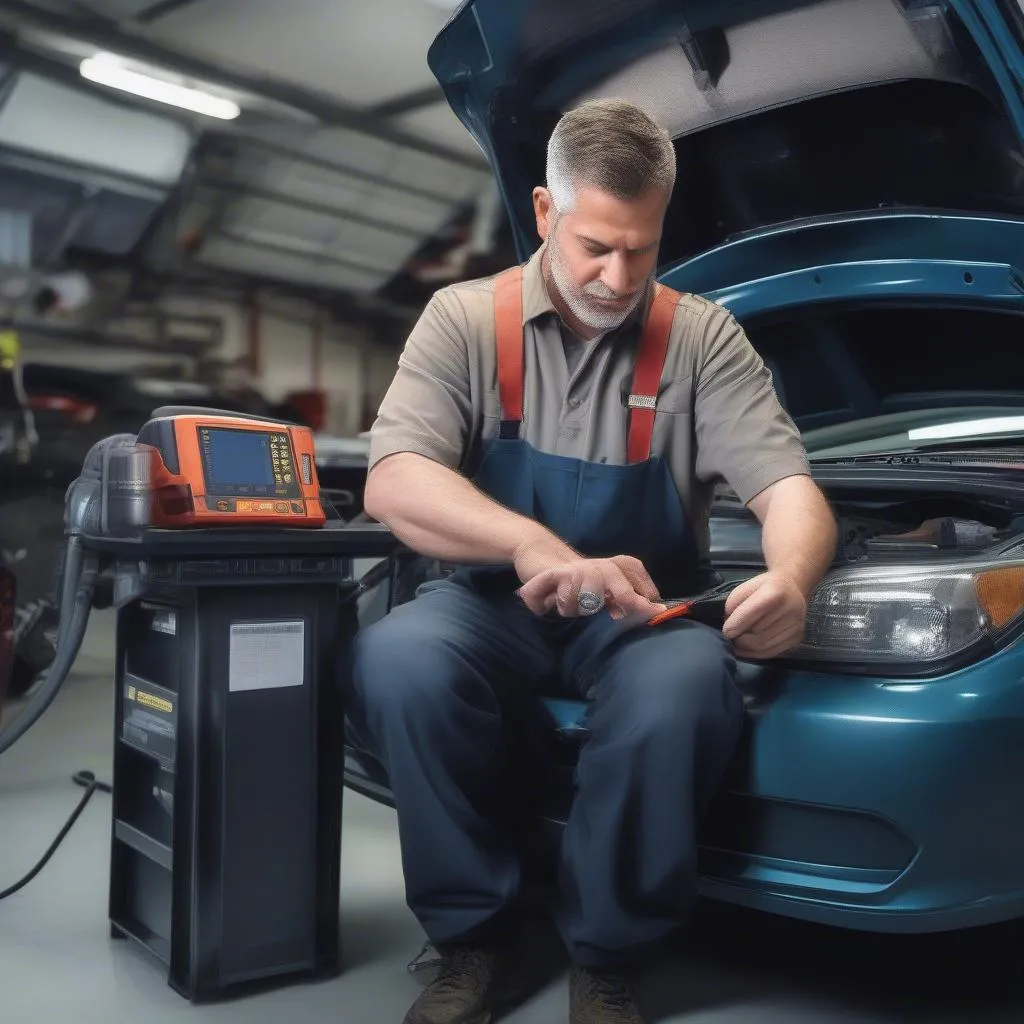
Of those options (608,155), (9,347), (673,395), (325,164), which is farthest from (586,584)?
(325,164)

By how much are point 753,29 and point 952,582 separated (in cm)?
102

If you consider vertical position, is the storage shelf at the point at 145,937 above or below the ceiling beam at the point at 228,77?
below

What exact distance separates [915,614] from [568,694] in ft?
1.58

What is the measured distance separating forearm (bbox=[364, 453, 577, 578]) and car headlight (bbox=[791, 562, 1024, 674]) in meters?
0.34

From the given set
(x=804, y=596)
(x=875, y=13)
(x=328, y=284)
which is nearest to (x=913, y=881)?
(x=804, y=596)

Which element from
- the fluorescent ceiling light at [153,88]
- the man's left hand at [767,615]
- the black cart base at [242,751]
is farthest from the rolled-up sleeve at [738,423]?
the fluorescent ceiling light at [153,88]

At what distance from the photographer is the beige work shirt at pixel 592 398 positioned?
58.3 inches

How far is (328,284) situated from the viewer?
500 cm

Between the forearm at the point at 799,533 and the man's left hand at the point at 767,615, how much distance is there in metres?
0.03

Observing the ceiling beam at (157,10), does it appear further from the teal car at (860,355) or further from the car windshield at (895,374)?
the car windshield at (895,374)

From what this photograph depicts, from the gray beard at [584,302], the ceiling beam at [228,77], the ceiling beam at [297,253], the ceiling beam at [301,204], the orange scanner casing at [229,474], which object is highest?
the ceiling beam at [228,77]

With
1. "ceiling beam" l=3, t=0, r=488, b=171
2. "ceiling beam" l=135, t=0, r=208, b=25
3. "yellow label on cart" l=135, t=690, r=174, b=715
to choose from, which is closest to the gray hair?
"yellow label on cart" l=135, t=690, r=174, b=715

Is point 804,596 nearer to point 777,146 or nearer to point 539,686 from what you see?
point 539,686

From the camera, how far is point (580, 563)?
123 centimetres
